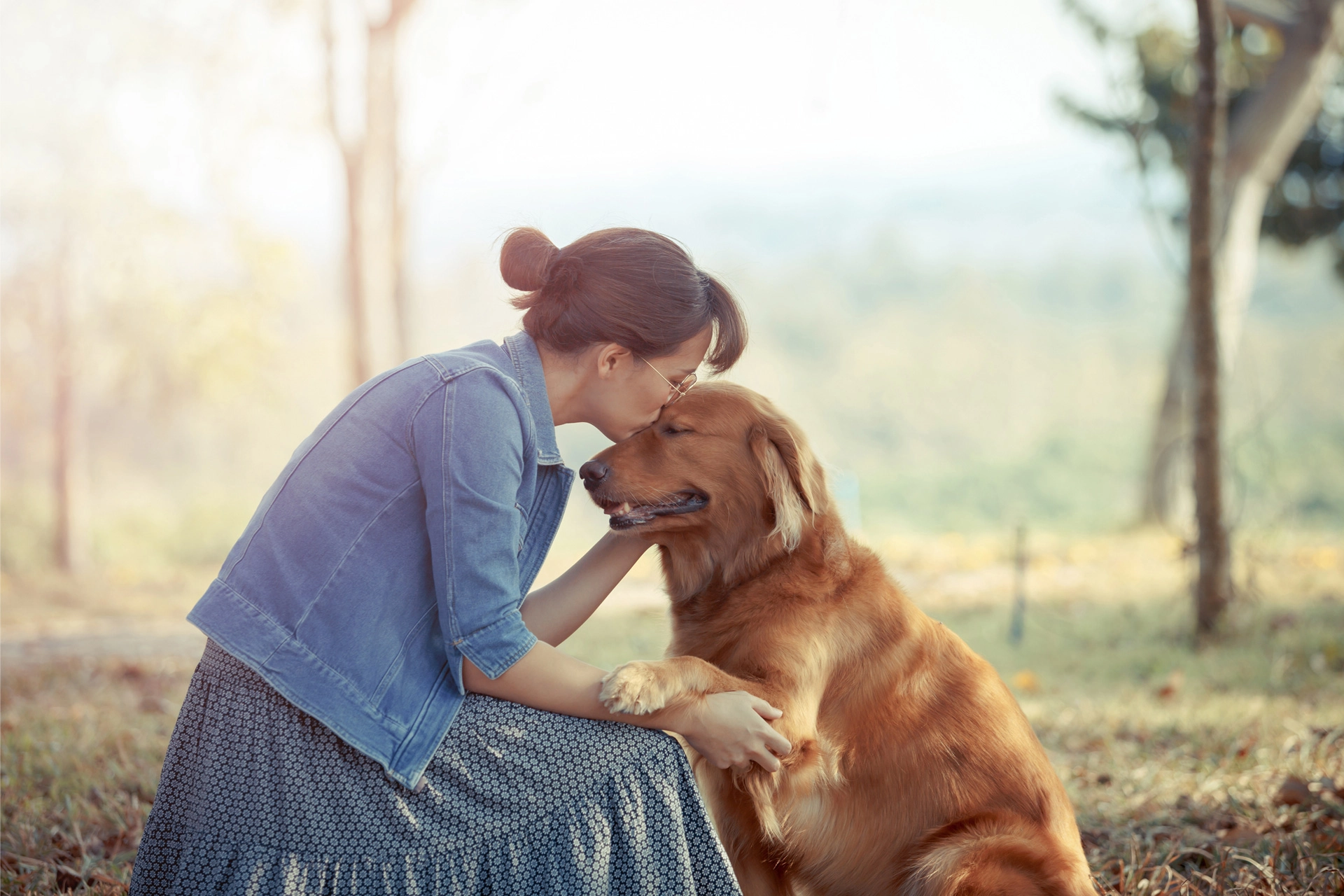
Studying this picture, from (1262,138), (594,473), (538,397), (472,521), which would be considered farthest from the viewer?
(1262,138)

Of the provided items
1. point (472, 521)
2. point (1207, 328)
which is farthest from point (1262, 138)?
point (472, 521)

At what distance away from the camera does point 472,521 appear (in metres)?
1.77

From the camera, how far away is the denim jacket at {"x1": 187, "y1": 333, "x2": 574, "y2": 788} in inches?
69.5

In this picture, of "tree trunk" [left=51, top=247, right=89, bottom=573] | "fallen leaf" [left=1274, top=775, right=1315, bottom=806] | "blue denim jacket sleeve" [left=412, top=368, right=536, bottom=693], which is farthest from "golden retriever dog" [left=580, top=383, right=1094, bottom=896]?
"tree trunk" [left=51, top=247, right=89, bottom=573]

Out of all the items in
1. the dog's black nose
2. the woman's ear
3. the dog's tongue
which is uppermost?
the woman's ear

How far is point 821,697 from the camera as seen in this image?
2.26 m

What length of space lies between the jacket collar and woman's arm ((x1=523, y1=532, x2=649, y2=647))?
0.38m

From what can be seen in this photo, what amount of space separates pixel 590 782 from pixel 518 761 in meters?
0.15

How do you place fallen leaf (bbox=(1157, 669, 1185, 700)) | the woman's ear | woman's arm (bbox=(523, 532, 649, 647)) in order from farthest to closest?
fallen leaf (bbox=(1157, 669, 1185, 700)), woman's arm (bbox=(523, 532, 649, 647)), the woman's ear

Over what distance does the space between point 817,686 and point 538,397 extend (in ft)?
3.03

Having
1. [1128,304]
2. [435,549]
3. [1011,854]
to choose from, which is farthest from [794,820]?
[1128,304]

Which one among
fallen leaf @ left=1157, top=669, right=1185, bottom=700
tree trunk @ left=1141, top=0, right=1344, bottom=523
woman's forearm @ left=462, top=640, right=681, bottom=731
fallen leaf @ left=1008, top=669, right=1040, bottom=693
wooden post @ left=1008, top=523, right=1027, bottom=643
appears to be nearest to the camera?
woman's forearm @ left=462, top=640, right=681, bottom=731

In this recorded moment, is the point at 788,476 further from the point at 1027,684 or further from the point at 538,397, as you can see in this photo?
the point at 1027,684

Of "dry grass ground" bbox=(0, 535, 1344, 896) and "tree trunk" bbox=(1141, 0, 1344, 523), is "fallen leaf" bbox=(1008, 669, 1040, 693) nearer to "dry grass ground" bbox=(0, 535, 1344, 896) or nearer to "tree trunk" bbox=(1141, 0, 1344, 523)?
"dry grass ground" bbox=(0, 535, 1344, 896)
